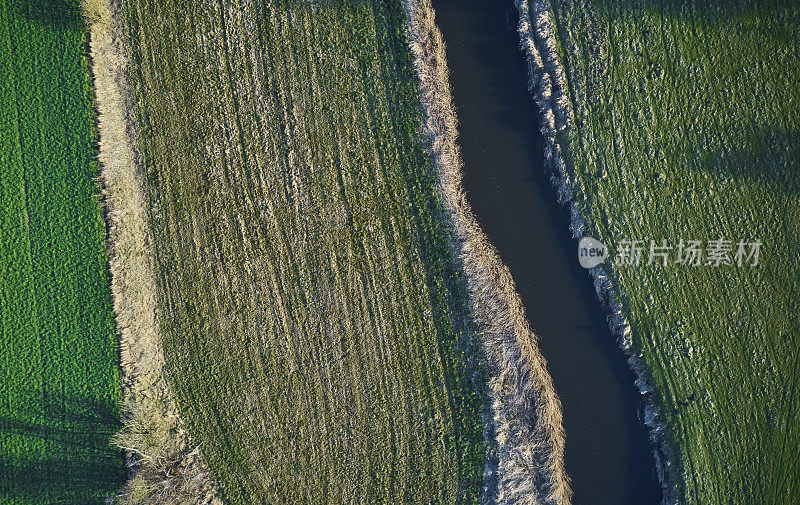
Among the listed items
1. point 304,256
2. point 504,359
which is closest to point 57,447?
point 304,256

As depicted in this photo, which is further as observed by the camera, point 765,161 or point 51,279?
point 765,161

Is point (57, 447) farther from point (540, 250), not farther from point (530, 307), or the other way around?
point (540, 250)

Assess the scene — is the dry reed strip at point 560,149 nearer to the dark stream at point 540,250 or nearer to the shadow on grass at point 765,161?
the dark stream at point 540,250

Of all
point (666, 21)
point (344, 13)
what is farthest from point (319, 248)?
point (666, 21)

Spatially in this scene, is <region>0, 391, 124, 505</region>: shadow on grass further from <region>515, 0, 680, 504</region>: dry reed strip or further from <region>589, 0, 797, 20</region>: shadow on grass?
<region>589, 0, 797, 20</region>: shadow on grass

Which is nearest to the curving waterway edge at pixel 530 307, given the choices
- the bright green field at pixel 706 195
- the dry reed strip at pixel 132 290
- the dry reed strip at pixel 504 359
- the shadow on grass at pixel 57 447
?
the dry reed strip at pixel 504 359

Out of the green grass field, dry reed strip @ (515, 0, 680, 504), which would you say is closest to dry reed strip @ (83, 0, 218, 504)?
the green grass field

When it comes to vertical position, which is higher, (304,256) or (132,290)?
(304,256)
